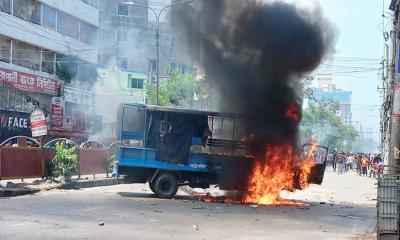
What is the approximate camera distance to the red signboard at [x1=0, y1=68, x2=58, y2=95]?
25438mm

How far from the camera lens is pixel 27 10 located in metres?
29.2

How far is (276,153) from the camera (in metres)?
14.2

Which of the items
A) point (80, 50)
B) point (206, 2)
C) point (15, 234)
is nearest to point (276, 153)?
point (206, 2)

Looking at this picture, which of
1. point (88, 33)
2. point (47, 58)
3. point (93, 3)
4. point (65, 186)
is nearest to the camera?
point (65, 186)

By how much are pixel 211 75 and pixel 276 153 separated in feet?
9.73

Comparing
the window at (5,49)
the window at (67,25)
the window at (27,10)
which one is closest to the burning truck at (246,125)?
the window at (5,49)

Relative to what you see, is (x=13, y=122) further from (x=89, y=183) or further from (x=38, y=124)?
(x=38, y=124)

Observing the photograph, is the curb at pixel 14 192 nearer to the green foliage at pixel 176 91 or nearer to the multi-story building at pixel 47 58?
the multi-story building at pixel 47 58

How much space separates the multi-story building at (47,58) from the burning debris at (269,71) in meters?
13.5

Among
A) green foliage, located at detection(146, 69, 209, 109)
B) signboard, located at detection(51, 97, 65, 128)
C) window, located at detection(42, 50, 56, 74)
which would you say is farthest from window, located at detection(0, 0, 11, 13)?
green foliage, located at detection(146, 69, 209, 109)

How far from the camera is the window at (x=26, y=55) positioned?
2828 cm

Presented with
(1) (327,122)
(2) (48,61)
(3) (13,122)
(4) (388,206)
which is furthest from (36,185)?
(1) (327,122)

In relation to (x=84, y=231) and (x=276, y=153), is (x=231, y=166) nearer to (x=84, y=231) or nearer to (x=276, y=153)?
(x=276, y=153)

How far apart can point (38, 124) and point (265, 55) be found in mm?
7124
